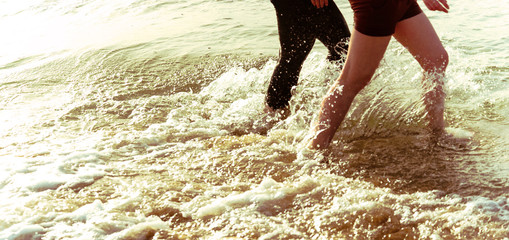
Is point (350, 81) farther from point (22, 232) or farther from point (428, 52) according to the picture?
point (22, 232)

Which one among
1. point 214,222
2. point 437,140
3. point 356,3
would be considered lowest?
point 437,140

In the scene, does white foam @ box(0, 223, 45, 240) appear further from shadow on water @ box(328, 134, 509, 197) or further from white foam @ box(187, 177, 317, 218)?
shadow on water @ box(328, 134, 509, 197)

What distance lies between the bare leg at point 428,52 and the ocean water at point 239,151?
0.94ft

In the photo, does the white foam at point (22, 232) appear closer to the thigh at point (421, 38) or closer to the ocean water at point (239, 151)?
the ocean water at point (239, 151)

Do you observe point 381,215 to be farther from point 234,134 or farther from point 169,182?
point 234,134

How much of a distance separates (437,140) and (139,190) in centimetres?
208

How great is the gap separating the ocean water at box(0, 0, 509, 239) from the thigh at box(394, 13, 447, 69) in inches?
19.8

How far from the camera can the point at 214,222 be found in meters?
2.58

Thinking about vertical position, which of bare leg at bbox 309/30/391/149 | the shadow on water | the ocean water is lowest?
the shadow on water

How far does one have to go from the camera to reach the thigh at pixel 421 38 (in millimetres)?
3213

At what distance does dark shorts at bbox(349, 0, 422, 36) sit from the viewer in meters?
2.78

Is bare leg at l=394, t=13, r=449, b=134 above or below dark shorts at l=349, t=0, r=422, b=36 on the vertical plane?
below

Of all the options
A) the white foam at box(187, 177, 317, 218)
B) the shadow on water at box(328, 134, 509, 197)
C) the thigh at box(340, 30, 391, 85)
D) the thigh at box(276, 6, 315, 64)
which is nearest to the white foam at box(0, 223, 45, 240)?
the white foam at box(187, 177, 317, 218)

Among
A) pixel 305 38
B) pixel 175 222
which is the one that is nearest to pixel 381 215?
pixel 175 222
